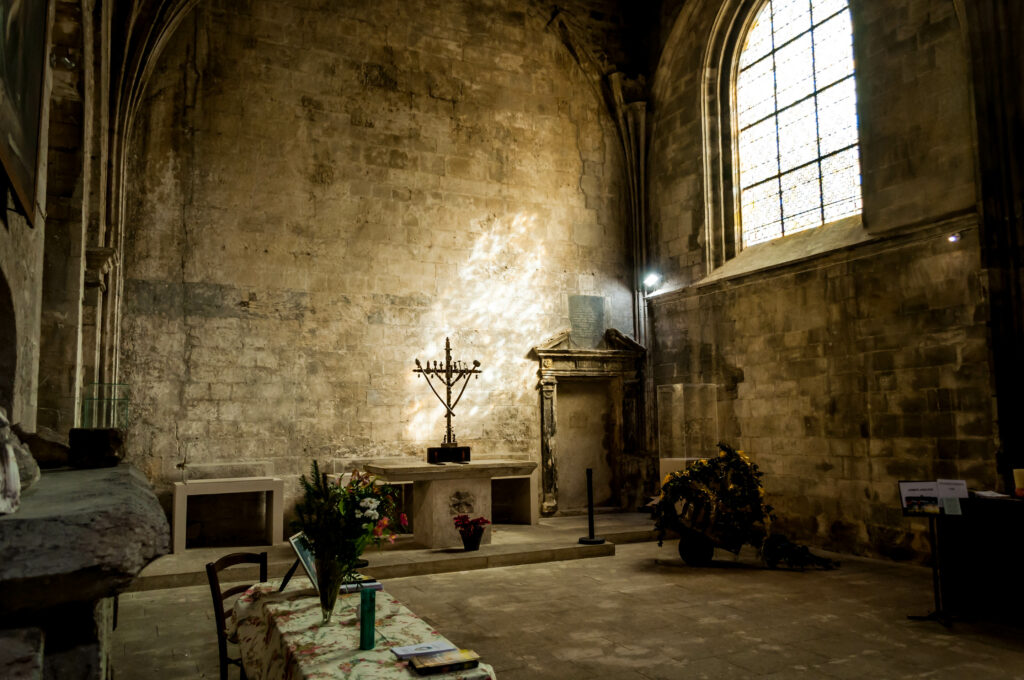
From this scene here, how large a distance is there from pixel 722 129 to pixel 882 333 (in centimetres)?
429

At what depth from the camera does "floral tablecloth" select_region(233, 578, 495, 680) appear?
2.57 metres

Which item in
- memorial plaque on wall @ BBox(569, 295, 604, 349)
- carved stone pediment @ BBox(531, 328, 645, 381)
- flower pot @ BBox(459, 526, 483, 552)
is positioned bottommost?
flower pot @ BBox(459, 526, 483, 552)

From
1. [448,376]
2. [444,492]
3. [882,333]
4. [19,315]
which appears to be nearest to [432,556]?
[444,492]

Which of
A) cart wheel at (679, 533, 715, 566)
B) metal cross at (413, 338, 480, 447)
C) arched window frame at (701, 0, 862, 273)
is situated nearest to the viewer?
cart wheel at (679, 533, 715, 566)

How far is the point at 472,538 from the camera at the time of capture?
7.66m

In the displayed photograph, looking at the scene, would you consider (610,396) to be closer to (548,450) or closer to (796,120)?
(548,450)

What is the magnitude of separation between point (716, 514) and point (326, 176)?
641 centimetres

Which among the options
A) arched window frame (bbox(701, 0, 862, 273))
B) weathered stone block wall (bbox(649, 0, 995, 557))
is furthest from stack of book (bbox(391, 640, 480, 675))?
arched window frame (bbox(701, 0, 862, 273))

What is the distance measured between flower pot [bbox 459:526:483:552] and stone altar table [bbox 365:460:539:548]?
295mm

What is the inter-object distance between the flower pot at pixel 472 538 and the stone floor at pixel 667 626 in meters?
0.44

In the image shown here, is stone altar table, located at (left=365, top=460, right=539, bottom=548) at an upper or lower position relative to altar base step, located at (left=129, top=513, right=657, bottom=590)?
upper

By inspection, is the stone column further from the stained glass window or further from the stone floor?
the stained glass window

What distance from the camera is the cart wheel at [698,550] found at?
7.20 meters

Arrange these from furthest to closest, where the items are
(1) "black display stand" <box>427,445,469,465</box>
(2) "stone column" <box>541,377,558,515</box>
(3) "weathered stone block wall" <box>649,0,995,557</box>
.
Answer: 1. (2) "stone column" <box>541,377,558,515</box>
2. (1) "black display stand" <box>427,445,469,465</box>
3. (3) "weathered stone block wall" <box>649,0,995,557</box>
